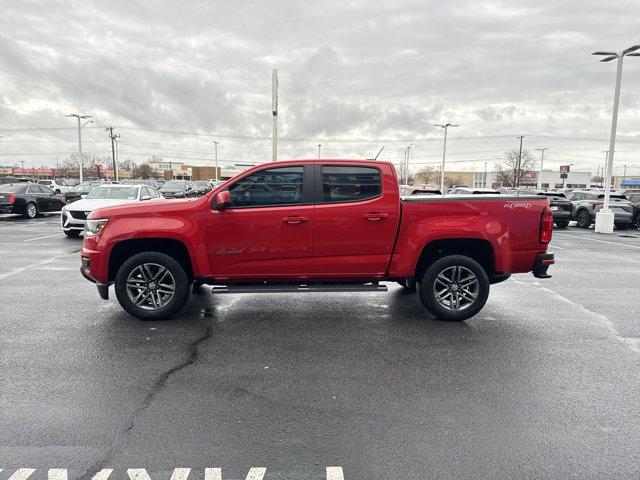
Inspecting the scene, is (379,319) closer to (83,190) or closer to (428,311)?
(428,311)

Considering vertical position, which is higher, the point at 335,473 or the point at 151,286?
the point at 151,286

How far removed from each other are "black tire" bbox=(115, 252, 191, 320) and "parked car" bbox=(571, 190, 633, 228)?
2066 cm

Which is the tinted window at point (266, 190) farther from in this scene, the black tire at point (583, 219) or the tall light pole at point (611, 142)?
the black tire at point (583, 219)

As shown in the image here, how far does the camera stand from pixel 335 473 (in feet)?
9.09

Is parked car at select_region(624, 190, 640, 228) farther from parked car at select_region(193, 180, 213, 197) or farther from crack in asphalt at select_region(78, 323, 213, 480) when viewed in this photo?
crack in asphalt at select_region(78, 323, 213, 480)

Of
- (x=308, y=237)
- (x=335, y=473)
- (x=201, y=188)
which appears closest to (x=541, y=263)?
(x=308, y=237)

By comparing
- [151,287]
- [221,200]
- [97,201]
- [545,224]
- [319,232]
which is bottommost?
[151,287]

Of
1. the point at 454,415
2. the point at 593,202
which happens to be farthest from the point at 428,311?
the point at 593,202

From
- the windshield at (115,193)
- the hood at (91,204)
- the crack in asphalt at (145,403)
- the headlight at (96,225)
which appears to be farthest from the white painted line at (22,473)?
the windshield at (115,193)

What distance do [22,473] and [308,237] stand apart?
356 cm

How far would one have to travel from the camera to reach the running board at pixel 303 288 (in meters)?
5.60

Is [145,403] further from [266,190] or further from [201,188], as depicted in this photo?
[201,188]

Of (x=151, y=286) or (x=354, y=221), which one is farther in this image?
(x=151, y=286)

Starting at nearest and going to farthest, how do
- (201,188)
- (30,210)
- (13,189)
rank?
(13,189), (30,210), (201,188)
